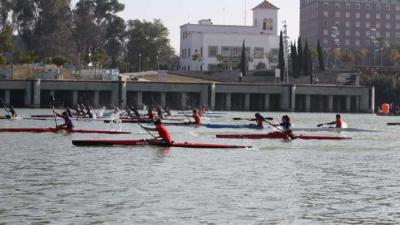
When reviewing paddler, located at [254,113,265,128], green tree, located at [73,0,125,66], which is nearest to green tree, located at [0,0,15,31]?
green tree, located at [73,0,125,66]

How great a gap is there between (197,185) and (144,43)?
163 m

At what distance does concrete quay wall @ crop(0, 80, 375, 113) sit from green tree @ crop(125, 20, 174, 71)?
59428 millimetres

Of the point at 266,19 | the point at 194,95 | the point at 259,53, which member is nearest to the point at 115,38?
the point at 259,53

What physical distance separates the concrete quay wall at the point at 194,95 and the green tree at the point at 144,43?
59.4 metres

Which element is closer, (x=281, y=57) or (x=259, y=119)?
(x=259, y=119)

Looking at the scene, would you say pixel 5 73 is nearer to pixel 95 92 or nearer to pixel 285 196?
pixel 95 92

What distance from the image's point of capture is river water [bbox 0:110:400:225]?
→ 24.8 m

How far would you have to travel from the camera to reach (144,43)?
19212 centimetres

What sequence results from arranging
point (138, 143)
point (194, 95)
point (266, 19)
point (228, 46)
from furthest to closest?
point (266, 19) → point (228, 46) → point (194, 95) → point (138, 143)

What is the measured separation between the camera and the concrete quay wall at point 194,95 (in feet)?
397

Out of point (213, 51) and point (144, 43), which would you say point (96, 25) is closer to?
point (144, 43)

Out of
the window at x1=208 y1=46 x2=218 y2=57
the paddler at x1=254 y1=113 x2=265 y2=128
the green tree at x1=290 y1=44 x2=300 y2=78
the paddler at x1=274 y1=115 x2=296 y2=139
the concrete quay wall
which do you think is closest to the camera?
the paddler at x1=274 y1=115 x2=296 y2=139

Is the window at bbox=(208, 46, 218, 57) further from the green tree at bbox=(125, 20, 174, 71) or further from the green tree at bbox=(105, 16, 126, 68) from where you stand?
the green tree at bbox=(105, 16, 126, 68)

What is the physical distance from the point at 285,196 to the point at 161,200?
4.40 meters
